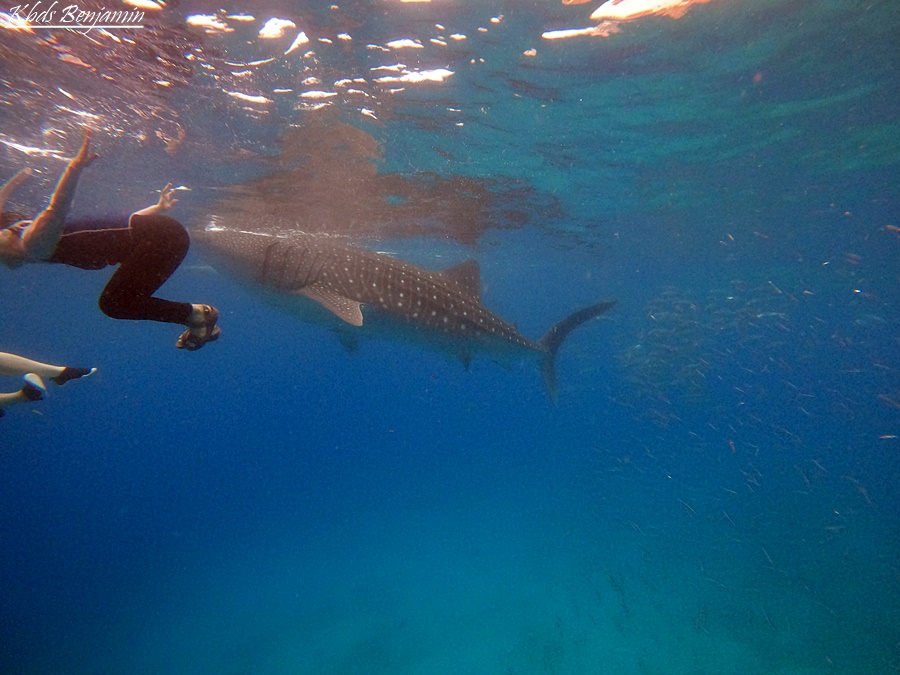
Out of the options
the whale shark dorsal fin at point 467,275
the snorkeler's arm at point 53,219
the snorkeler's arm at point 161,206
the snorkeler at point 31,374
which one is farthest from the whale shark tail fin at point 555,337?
the snorkeler's arm at point 53,219

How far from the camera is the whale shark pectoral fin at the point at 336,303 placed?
690cm

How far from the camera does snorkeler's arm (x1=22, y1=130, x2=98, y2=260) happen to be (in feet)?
10.3

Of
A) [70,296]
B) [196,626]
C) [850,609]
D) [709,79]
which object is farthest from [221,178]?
[70,296]

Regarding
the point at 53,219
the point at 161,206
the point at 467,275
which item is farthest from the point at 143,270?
the point at 467,275

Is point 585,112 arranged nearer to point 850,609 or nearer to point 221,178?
point 221,178

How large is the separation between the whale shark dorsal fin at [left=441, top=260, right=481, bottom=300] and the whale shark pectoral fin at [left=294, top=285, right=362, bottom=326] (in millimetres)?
2583

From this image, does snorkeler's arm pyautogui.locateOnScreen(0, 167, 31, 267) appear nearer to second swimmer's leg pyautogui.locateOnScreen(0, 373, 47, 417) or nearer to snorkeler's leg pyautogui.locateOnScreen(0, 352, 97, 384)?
second swimmer's leg pyautogui.locateOnScreen(0, 373, 47, 417)

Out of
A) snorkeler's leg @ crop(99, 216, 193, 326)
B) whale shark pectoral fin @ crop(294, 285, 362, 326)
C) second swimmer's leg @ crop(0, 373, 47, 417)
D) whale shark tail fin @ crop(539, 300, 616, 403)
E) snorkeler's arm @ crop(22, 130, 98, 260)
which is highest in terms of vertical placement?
snorkeler's arm @ crop(22, 130, 98, 260)

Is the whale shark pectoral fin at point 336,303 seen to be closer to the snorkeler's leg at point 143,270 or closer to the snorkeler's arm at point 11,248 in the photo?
the snorkeler's leg at point 143,270

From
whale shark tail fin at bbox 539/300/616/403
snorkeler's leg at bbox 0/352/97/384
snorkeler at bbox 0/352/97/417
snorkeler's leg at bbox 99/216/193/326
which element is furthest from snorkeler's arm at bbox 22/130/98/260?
whale shark tail fin at bbox 539/300/616/403

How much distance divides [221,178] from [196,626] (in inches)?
740

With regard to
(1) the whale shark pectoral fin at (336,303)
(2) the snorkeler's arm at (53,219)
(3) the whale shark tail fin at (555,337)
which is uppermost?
Answer: (2) the snorkeler's arm at (53,219)

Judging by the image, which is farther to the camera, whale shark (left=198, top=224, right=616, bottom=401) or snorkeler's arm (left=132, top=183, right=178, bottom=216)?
whale shark (left=198, top=224, right=616, bottom=401)

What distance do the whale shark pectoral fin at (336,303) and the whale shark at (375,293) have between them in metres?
0.02
